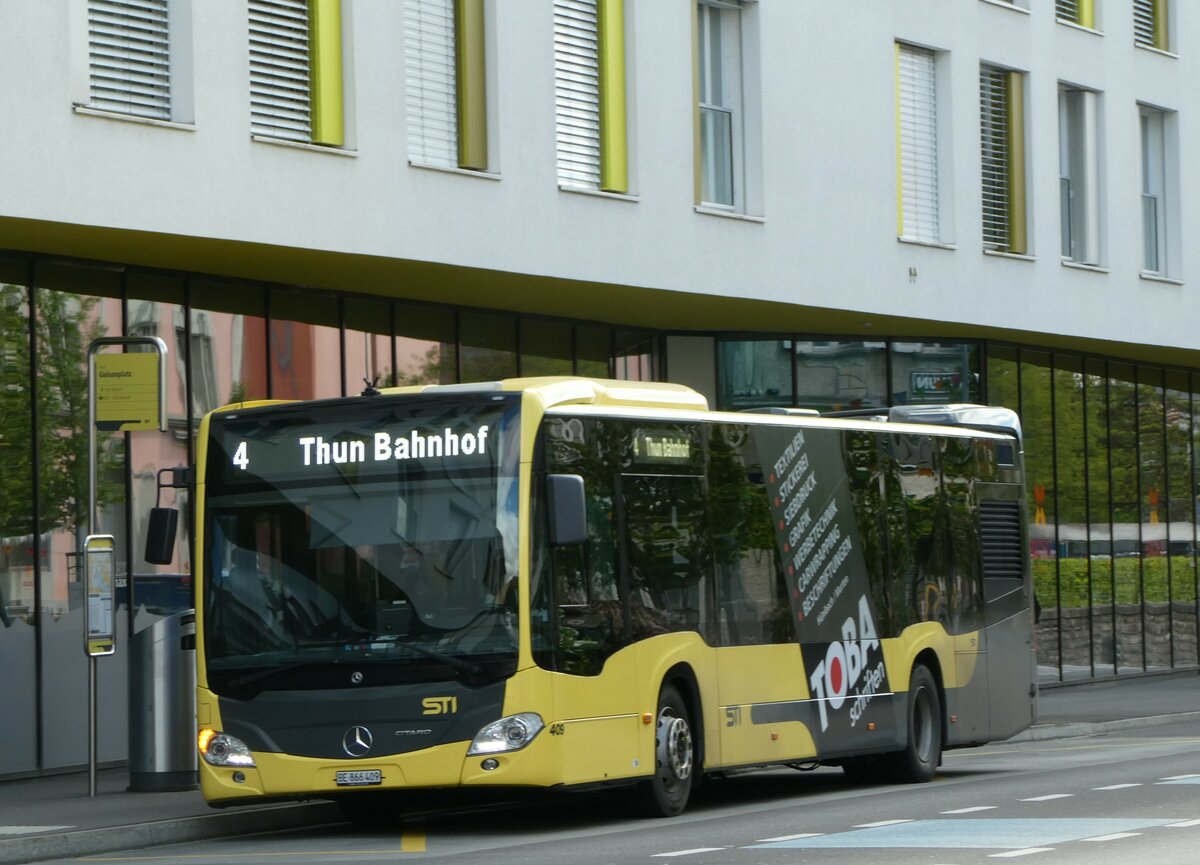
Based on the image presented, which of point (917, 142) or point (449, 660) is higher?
point (917, 142)

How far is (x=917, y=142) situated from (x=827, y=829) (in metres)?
16.7

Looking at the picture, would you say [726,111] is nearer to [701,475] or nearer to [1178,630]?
[701,475]

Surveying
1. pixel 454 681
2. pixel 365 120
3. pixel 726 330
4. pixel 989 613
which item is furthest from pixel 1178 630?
pixel 454 681

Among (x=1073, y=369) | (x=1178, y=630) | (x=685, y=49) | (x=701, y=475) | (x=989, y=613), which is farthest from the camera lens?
(x=1178, y=630)

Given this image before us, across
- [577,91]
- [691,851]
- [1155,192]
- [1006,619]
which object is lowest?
[691,851]

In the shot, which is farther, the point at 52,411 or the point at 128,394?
the point at 52,411

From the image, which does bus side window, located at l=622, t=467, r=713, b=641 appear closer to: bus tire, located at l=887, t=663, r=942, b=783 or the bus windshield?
the bus windshield

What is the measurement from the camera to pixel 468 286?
22.7 metres

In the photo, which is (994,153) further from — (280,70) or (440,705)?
(440,705)

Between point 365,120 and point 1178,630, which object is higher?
point 365,120

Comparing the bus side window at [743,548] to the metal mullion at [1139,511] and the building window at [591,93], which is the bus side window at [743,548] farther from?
the metal mullion at [1139,511]

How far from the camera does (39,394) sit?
19.7m

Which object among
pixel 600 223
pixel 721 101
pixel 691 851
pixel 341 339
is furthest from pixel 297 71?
pixel 691 851

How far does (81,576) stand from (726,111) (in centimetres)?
963
